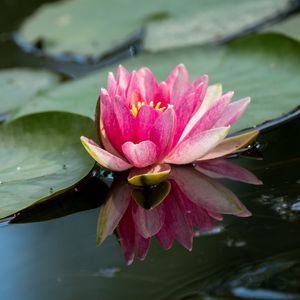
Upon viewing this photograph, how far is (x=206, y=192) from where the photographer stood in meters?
1.48

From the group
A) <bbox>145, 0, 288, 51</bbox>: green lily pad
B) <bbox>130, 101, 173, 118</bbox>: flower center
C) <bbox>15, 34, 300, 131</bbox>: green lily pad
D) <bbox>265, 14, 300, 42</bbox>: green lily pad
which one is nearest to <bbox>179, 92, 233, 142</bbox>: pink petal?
<bbox>130, 101, 173, 118</bbox>: flower center

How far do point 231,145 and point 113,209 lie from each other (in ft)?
1.08

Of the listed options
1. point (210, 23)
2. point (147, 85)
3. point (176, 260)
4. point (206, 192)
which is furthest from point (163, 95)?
point (210, 23)

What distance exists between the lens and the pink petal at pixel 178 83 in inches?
Result: 63.9

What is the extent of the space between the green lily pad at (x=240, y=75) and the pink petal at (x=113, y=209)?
368 mm

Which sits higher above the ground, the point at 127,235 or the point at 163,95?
the point at 163,95

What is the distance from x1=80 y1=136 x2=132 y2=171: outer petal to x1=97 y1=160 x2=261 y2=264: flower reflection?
5 centimetres

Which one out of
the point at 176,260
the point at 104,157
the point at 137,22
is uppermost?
the point at 137,22

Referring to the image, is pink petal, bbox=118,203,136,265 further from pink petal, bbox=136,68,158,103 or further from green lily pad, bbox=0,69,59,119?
green lily pad, bbox=0,69,59,119

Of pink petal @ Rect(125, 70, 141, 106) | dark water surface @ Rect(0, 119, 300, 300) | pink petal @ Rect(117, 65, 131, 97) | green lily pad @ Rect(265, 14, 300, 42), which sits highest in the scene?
green lily pad @ Rect(265, 14, 300, 42)

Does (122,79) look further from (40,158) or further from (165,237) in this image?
(165,237)

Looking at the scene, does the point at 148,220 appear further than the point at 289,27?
No

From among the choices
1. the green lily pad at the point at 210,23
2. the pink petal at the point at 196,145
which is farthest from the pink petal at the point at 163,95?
the green lily pad at the point at 210,23

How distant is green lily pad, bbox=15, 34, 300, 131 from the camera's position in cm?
180
